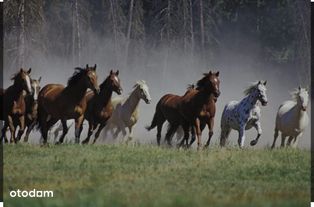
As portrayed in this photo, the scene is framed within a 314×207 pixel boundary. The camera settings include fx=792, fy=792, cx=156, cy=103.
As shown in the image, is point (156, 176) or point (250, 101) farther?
point (250, 101)

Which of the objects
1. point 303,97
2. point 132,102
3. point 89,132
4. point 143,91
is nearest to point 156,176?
point 89,132

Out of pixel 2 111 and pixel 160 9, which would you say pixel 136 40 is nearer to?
pixel 160 9

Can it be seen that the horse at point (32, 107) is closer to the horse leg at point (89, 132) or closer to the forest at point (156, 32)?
the horse leg at point (89, 132)

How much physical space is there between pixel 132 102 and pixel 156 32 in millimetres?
16145

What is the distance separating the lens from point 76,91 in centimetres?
2041

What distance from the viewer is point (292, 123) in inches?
895

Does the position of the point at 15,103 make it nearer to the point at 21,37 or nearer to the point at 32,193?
the point at 32,193

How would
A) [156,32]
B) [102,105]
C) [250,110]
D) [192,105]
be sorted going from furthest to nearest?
[156,32] → [250,110] → [102,105] → [192,105]

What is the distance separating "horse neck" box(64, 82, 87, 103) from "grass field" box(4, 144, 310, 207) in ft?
5.71

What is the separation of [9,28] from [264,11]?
65.7 ft

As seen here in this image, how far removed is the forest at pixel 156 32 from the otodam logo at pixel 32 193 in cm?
1827

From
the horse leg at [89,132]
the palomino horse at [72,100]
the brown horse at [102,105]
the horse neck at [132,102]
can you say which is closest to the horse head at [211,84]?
the brown horse at [102,105]

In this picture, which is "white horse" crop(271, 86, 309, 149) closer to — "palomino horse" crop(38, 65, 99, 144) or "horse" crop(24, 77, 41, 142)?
"palomino horse" crop(38, 65, 99, 144)

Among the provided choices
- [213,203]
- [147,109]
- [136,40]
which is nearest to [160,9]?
[136,40]
